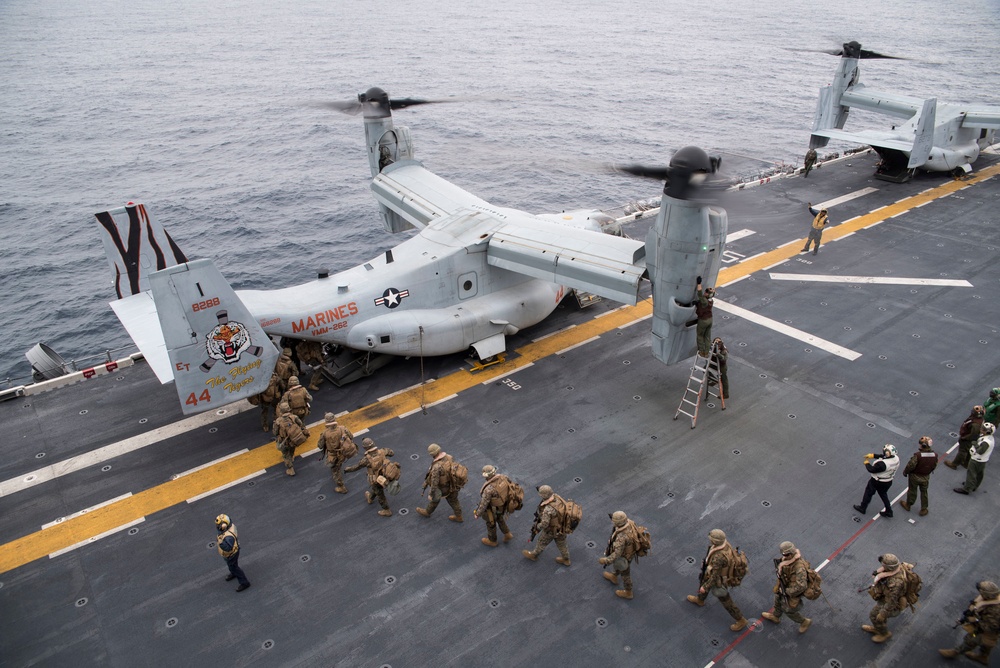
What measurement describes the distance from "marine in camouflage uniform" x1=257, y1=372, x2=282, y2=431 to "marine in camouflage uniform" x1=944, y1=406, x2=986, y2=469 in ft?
53.5

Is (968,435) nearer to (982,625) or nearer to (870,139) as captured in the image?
(982,625)

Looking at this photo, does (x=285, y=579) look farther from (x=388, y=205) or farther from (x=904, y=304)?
(x=904, y=304)

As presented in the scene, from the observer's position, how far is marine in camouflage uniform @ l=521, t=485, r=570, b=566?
12.1 metres

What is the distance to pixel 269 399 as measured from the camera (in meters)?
16.9

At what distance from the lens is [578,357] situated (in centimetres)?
2048

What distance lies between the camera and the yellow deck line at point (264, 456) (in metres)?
14.0

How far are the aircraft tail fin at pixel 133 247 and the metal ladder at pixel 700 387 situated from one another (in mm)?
13555

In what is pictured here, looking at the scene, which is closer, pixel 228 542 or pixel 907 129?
pixel 228 542

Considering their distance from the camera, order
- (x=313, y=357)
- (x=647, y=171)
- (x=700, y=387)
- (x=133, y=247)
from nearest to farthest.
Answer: (x=647, y=171) < (x=133, y=247) < (x=700, y=387) < (x=313, y=357)

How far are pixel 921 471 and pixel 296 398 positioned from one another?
14.0 metres

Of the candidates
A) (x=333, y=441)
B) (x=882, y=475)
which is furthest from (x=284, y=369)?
(x=882, y=475)

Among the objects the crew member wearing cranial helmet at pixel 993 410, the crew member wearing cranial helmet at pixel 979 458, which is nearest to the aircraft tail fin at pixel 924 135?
the crew member wearing cranial helmet at pixel 993 410

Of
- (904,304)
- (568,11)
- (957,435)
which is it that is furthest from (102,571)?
(568,11)

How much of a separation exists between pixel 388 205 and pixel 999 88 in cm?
8347
